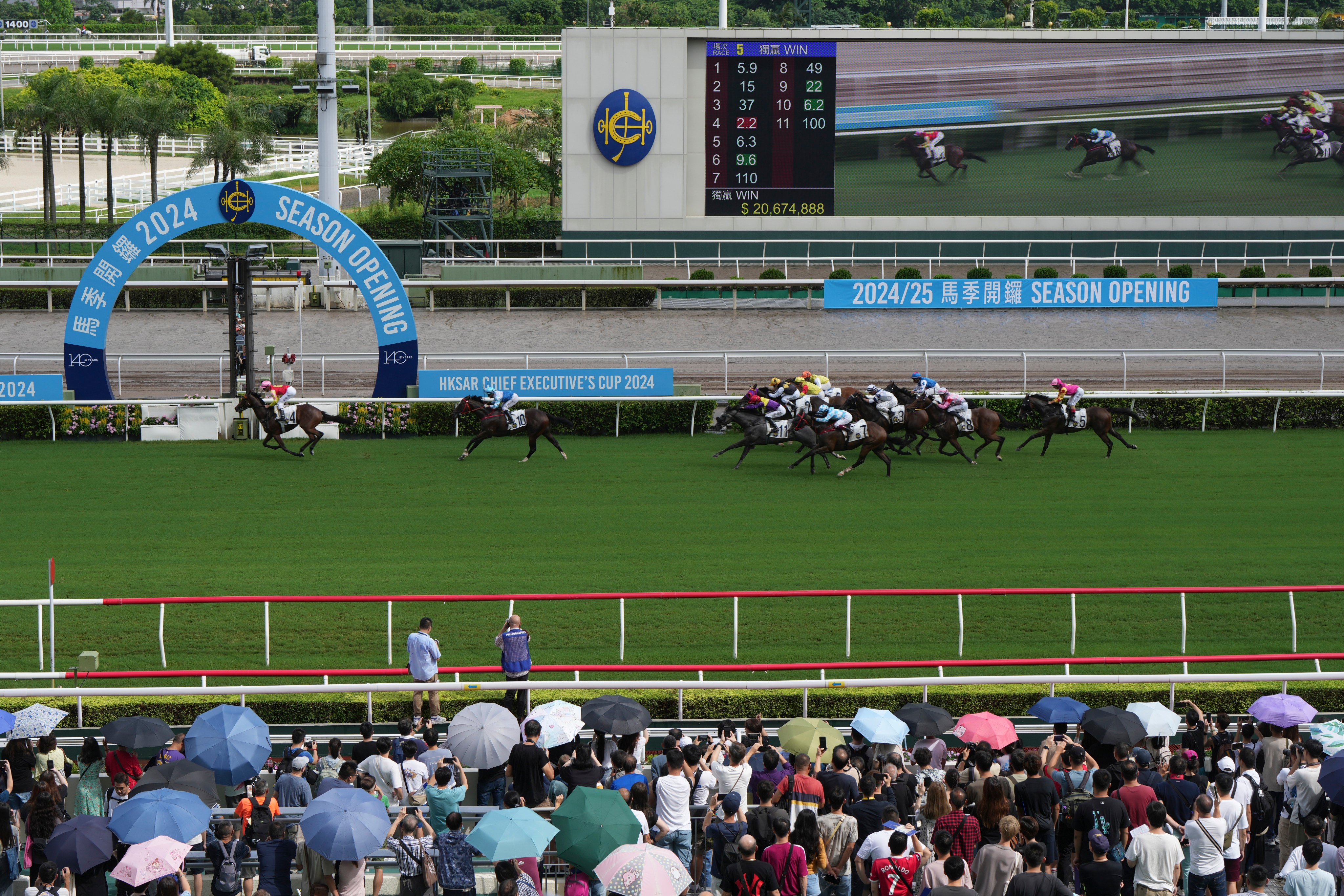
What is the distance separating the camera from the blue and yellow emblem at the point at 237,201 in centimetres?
2069

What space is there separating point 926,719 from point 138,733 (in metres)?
4.79

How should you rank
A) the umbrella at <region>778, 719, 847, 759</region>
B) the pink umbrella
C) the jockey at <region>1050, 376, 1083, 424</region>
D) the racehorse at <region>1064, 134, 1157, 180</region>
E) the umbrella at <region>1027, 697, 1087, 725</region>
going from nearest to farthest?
the umbrella at <region>778, 719, 847, 759</region>
the pink umbrella
the umbrella at <region>1027, 697, 1087, 725</region>
the jockey at <region>1050, 376, 1083, 424</region>
the racehorse at <region>1064, 134, 1157, 180</region>

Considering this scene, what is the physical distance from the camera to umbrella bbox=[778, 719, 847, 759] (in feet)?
27.5

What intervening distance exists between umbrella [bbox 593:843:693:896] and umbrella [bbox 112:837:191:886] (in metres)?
1.97

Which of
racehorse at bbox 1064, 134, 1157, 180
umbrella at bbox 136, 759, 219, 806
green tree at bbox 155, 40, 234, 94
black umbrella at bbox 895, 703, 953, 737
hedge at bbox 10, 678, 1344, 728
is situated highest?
green tree at bbox 155, 40, 234, 94

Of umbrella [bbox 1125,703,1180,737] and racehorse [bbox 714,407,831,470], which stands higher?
racehorse [bbox 714,407,831,470]

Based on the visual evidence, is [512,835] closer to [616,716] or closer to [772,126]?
[616,716]

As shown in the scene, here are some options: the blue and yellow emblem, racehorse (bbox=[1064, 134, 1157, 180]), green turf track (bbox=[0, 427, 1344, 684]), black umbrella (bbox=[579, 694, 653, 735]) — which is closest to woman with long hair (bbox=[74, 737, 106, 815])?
black umbrella (bbox=[579, 694, 653, 735])

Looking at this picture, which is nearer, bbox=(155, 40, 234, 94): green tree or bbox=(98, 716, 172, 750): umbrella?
bbox=(98, 716, 172, 750): umbrella

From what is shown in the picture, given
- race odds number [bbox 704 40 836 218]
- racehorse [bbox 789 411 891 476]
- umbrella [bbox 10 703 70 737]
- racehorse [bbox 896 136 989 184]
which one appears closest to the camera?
umbrella [bbox 10 703 70 737]

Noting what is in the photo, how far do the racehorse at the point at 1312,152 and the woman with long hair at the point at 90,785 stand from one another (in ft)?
98.7

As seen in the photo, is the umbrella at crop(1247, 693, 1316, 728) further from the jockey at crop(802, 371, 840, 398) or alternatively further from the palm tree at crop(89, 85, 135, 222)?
the palm tree at crop(89, 85, 135, 222)

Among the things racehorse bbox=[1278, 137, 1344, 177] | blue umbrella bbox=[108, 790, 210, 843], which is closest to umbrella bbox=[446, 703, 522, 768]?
blue umbrella bbox=[108, 790, 210, 843]

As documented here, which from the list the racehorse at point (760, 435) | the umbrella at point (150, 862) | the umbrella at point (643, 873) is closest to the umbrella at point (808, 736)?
the umbrella at point (643, 873)
